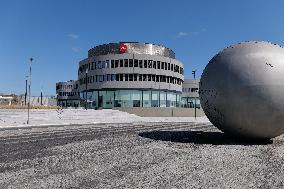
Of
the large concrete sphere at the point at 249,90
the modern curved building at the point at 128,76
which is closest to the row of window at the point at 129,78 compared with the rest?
the modern curved building at the point at 128,76

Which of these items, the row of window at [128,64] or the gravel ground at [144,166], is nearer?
the gravel ground at [144,166]

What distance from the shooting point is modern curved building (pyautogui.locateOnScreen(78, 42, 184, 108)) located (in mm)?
72938

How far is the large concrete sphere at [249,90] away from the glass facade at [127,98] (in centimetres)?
5802

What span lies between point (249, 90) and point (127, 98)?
6013cm

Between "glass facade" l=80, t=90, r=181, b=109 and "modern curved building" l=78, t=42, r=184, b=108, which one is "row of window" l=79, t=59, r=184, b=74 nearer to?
"modern curved building" l=78, t=42, r=184, b=108

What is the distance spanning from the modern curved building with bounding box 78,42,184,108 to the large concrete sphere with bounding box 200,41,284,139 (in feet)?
190

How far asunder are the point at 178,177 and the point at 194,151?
13.6 ft

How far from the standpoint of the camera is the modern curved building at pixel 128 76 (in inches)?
2872

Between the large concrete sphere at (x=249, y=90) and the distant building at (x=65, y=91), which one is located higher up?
the distant building at (x=65, y=91)

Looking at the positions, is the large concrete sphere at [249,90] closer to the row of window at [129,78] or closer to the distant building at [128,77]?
the distant building at [128,77]

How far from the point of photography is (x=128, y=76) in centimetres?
7338

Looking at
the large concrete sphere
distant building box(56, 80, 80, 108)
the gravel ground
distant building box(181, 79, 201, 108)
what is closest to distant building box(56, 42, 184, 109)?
distant building box(181, 79, 201, 108)

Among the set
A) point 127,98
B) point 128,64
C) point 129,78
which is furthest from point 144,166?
point 128,64

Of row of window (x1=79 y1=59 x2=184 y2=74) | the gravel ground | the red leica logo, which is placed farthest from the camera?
the red leica logo
